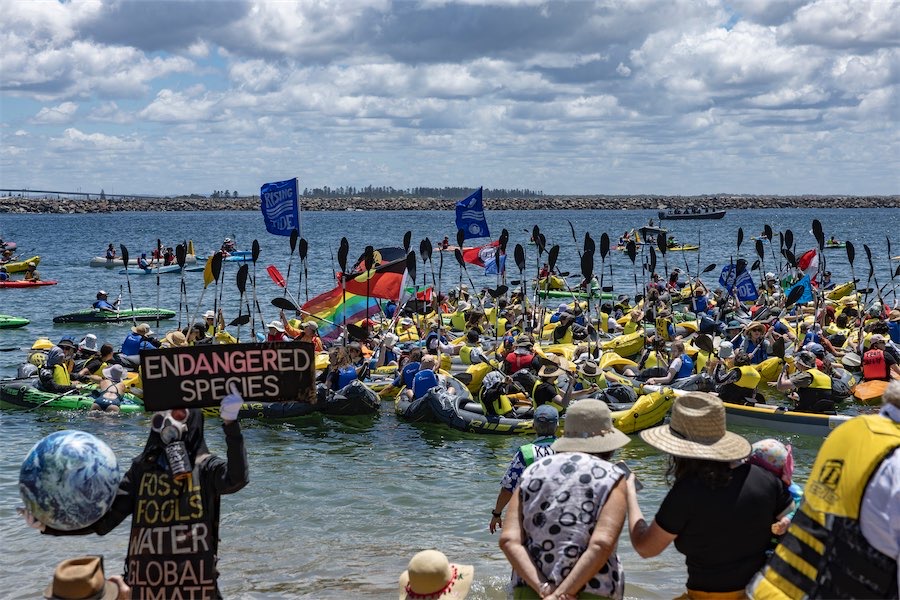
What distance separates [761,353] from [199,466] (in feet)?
46.3

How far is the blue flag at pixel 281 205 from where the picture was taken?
1988 cm

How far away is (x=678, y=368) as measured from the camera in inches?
610

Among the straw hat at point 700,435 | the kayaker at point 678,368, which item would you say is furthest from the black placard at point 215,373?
the kayaker at point 678,368

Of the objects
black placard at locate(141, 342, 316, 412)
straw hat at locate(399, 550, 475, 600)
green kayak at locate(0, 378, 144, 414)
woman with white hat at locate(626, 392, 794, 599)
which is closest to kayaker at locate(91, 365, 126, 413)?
green kayak at locate(0, 378, 144, 414)

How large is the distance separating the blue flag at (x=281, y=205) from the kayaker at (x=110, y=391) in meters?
4.70

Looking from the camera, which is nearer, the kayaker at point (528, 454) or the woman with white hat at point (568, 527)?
the woman with white hat at point (568, 527)

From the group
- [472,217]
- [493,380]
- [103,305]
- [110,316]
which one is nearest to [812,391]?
[493,380]

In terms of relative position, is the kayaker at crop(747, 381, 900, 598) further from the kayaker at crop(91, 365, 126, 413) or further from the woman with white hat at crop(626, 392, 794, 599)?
the kayaker at crop(91, 365, 126, 413)

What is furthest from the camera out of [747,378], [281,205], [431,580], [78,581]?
[281,205]

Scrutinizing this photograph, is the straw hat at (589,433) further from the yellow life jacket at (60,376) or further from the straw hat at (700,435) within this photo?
the yellow life jacket at (60,376)

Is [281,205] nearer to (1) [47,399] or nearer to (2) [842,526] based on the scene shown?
(1) [47,399]

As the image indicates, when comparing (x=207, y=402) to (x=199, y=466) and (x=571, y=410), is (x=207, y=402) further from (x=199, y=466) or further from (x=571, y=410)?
(x=571, y=410)

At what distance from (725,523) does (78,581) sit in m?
2.87

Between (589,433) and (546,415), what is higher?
(589,433)
